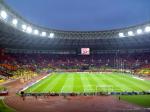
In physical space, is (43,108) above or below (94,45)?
below

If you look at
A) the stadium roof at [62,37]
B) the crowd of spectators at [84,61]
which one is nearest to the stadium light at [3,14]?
the stadium roof at [62,37]

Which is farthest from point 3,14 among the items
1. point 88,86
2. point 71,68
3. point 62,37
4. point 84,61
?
point 84,61

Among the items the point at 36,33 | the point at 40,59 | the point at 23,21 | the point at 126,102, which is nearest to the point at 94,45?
the point at 40,59

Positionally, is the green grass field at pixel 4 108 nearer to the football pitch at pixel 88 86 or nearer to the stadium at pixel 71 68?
the stadium at pixel 71 68

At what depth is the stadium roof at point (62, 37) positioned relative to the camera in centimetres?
6311

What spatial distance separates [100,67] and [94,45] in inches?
422

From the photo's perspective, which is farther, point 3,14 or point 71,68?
point 71,68

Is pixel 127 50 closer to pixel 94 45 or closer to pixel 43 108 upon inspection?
pixel 94 45

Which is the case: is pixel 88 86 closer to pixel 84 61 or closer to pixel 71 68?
pixel 71 68

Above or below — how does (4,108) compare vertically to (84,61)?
below

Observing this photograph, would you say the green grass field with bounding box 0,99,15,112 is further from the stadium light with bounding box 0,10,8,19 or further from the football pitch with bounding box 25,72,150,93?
the stadium light with bounding box 0,10,8,19

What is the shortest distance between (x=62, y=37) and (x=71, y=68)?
20.2 m

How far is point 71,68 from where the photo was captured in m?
109

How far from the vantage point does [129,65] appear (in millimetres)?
102125
